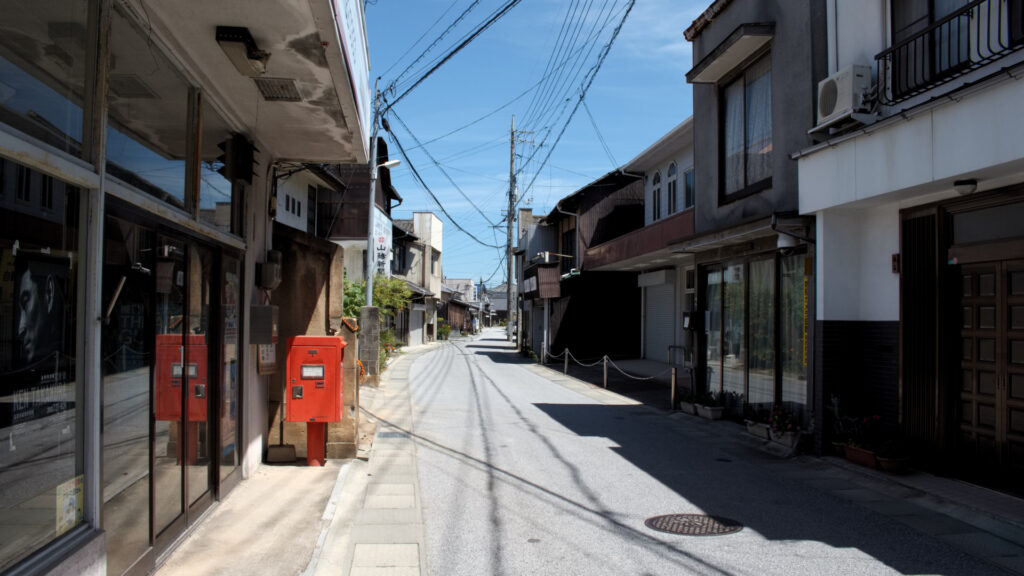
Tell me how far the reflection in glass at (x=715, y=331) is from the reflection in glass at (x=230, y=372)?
875 centimetres

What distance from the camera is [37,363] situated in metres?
3.38

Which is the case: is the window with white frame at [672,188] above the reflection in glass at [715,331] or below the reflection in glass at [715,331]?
above

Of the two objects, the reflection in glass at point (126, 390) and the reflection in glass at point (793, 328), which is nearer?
the reflection in glass at point (126, 390)

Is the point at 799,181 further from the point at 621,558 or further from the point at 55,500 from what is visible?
the point at 55,500

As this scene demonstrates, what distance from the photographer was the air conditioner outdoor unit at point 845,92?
28.3 feet

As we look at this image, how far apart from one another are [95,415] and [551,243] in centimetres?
3273

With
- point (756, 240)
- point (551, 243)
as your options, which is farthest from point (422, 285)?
point (756, 240)

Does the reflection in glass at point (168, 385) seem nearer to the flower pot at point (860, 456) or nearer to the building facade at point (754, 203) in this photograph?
the flower pot at point (860, 456)

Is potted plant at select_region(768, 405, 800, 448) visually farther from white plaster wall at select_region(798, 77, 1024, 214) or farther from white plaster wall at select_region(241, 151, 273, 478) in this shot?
white plaster wall at select_region(241, 151, 273, 478)

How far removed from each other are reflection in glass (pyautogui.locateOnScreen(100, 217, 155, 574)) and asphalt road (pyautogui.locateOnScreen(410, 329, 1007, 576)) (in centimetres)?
218

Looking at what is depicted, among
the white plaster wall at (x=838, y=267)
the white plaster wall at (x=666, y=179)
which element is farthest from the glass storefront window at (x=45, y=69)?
the white plaster wall at (x=666, y=179)

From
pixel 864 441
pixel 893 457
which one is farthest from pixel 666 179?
pixel 893 457

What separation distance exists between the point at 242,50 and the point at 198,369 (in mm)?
2730

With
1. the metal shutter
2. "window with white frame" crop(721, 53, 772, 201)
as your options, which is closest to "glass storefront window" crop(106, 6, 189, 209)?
"window with white frame" crop(721, 53, 772, 201)
